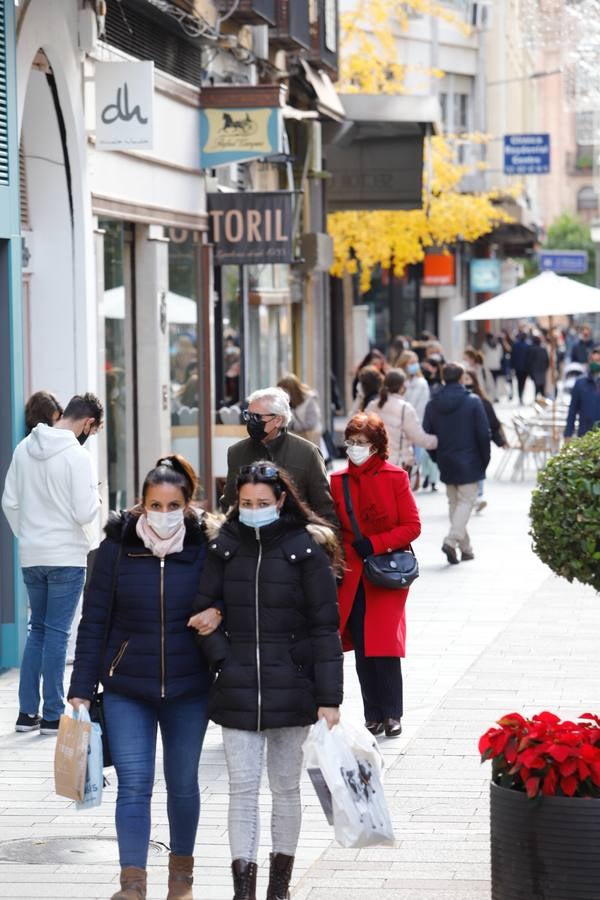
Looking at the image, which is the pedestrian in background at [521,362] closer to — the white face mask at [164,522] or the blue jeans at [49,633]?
the blue jeans at [49,633]

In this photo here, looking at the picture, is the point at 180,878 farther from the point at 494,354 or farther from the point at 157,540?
the point at 494,354

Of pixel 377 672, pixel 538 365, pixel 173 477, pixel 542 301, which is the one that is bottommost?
pixel 377 672

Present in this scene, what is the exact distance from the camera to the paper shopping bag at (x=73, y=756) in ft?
21.1

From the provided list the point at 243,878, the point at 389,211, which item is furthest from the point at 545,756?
the point at 389,211

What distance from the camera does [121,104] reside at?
1483 cm

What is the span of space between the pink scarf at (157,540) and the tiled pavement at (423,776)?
4.48 ft

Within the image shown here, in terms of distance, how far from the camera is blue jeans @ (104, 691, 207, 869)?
6.46 metres

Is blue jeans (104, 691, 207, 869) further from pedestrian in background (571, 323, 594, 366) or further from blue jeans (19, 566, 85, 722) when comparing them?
pedestrian in background (571, 323, 594, 366)

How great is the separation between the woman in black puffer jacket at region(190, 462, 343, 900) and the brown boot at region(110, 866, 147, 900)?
0.33m

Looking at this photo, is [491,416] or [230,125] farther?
[491,416]

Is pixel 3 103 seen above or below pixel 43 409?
above

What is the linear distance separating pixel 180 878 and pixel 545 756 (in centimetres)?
141

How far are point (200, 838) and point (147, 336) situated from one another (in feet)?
34.5

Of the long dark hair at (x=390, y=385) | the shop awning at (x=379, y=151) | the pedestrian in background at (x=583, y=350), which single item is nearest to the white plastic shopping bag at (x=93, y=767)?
the long dark hair at (x=390, y=385)
